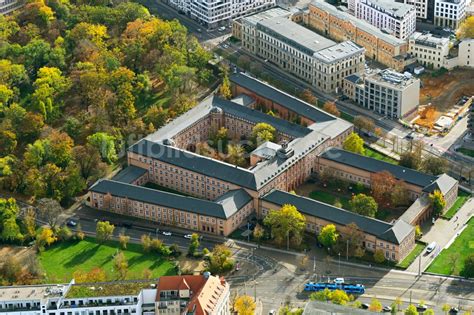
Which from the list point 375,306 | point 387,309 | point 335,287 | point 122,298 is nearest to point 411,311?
point 375,306

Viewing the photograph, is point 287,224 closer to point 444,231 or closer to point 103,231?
point 444,231

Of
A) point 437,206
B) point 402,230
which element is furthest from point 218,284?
point 437,206

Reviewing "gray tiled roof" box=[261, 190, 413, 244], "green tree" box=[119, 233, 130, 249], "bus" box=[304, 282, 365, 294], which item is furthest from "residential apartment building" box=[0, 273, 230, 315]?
"gray tiled roof" box=[261, 190, 413, 244]

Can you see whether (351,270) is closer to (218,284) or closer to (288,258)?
(288,258)

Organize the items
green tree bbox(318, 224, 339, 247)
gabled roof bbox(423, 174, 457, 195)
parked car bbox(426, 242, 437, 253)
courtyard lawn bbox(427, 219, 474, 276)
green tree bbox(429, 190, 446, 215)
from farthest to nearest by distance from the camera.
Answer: gabled roof bbox(423, 174, 457, 195) → green tree bbox(429, 190, 446, 215) → parked car bbox(426, 242, 437, 253) → green tree bbox(318, 224, 339, 247) → courtyard lawn bbox(427, 219, 474, 276)

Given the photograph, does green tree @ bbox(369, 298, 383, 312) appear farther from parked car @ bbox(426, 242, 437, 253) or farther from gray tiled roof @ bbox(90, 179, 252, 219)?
gray tiled roof @ bbox(90, 179, 252, 219)
